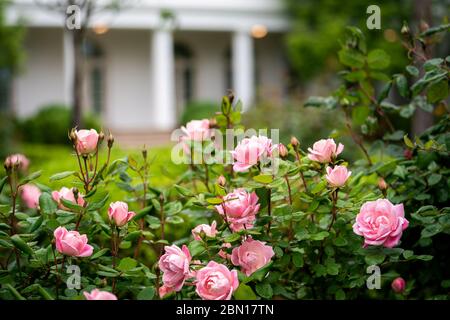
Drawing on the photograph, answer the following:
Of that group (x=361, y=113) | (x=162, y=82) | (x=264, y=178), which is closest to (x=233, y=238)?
(x=264, y=178)

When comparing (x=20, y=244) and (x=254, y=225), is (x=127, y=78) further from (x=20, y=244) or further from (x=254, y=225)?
(x=20, y=244)

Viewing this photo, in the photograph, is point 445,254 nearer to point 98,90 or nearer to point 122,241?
point 122,241

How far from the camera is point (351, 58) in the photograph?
2154 mm

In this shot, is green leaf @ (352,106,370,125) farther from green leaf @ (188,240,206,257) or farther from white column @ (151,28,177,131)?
white column @ (151,28,177,131)

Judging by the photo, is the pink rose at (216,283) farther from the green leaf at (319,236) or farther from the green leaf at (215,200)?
the green leaf at (319,236)

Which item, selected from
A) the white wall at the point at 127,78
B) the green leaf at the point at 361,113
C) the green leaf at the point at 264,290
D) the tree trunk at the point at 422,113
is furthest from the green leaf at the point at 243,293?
the white wall at the point at 127,78

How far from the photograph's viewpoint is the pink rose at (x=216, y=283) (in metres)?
1.43

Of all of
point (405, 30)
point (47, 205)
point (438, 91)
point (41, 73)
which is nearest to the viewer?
point (47, 205)

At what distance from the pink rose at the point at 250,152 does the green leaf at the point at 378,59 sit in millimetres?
694

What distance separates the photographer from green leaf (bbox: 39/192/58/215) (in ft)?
5.66

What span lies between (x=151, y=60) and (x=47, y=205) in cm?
1679

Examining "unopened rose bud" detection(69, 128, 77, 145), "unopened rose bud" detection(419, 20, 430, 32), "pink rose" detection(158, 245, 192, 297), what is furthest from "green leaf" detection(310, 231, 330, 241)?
"unopened rose bud" detection(419, 20, 430, 32)

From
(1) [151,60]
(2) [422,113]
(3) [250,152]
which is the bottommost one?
(3) [250,152]

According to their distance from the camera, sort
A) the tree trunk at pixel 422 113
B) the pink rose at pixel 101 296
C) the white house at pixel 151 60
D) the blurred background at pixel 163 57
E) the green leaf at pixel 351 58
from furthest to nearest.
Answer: the white house at pixel 151 60
the blurred background at pixel 163 57
the tree trunk at pixel 422 113
the green leaf at pixel 351 58
the pink rose at pixel 101 296
